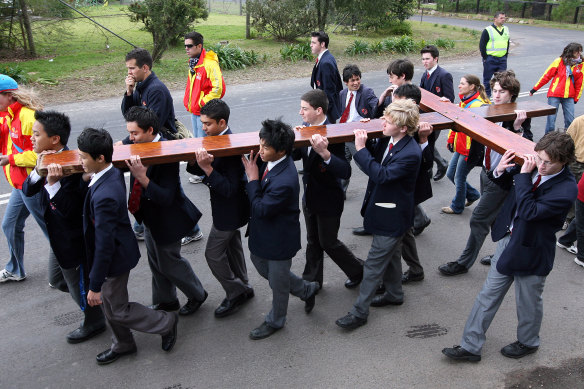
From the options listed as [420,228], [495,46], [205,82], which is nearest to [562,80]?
[495,46]

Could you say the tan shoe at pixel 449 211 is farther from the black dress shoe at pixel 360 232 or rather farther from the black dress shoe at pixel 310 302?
the black dress shoe at pixel 310 302

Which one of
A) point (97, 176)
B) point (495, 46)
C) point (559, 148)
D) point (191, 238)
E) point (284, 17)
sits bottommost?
point (191, 238)

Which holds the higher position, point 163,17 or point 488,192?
point 163,17

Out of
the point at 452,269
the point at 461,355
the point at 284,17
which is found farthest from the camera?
the point at 284,17

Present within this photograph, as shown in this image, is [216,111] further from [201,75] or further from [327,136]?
[201,75]

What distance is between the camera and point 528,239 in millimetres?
3705

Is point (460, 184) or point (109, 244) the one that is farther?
point (460, 184)

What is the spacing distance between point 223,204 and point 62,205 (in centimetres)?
122

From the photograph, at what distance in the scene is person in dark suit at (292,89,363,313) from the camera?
4.27 m

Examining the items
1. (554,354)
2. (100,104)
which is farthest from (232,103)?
(554,354)

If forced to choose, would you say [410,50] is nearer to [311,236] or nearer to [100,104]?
[100,104]

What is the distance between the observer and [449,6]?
1328 inches

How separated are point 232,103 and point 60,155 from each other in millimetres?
7889

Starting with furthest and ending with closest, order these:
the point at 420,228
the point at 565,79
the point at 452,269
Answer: the point at 565,79
the point at 420,228
the point at 452,269
